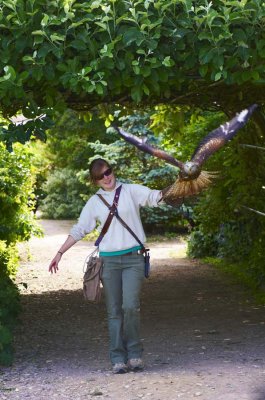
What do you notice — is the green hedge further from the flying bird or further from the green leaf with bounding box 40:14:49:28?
the flying bird

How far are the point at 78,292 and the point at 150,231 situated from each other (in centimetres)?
1436

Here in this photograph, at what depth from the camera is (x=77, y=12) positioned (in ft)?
23.3

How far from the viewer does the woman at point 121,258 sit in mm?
6750

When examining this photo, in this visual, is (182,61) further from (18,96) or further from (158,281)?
(158,281)

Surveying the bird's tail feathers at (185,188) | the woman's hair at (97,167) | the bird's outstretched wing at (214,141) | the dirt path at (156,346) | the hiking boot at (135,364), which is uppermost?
the bird's outstretched wing at (214,141)

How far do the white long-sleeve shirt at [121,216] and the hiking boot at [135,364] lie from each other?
0.96 m

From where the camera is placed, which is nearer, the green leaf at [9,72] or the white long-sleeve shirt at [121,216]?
the white long-sleeve shirt at [121,216]

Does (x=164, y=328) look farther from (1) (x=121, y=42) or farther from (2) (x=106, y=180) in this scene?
(1) (x=121, y=42)

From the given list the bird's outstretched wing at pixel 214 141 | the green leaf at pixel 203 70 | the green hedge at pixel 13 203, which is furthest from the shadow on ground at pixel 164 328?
the green leaf at pixel 203 70

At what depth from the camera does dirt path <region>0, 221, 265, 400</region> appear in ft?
20.8

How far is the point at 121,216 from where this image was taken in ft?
22.2

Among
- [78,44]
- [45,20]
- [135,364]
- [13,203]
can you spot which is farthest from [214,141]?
[13,203]

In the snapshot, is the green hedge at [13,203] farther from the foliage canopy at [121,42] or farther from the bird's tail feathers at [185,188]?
the bird's tail feathers at [185,188]

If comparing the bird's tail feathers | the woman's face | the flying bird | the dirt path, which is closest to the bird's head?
the flying bird
